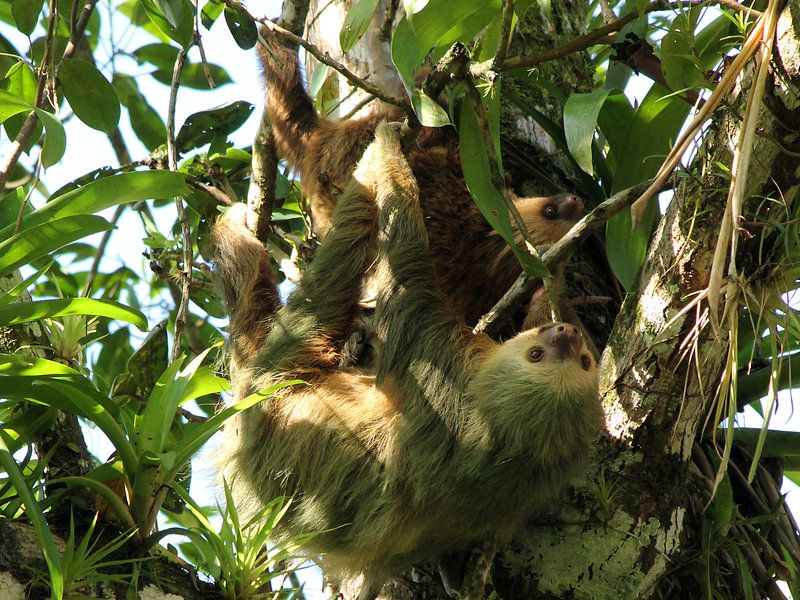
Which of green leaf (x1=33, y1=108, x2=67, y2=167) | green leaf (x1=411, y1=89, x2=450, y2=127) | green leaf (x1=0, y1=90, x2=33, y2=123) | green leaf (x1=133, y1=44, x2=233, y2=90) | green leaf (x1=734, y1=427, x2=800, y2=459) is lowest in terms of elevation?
green leaf (x1=734, y1=427, x2=800, y2=459)

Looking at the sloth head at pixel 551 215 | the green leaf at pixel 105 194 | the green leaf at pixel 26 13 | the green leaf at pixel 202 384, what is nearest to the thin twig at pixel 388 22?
the sloth head at pixel 551 215

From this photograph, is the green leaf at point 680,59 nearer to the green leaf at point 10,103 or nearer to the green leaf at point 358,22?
the green leaf at point 358,22

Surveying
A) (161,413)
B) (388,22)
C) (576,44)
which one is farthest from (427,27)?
(161,413)

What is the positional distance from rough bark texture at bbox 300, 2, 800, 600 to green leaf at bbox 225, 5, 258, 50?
159 centimetres

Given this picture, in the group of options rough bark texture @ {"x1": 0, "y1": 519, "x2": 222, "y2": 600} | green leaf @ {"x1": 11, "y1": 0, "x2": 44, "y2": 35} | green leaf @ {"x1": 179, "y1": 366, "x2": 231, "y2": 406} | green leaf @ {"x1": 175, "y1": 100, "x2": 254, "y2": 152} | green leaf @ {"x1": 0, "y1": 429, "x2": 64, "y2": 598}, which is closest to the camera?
green leaf @ {"x1": 0, "y1": 429, "x2": 64, "y2": 598}

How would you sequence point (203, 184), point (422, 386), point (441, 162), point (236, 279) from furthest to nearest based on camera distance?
point (203, 184) → point (441, 162) → point (236, 279) → point (422, 386)

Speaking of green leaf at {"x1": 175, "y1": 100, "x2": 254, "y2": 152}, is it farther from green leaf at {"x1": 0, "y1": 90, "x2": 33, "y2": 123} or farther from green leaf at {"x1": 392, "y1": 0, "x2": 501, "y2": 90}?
green leaf at {"x1": 392, "y1": 0, "x2": 501, "y2": 90}

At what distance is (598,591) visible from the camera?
3.27 meters

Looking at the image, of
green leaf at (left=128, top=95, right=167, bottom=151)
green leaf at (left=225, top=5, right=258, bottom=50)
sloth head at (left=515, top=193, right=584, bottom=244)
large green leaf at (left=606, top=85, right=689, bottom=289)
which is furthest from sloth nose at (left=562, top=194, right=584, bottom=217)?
green leaf at (left=128, top=95, right=167, bottom=151)

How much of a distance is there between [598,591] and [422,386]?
1096mm

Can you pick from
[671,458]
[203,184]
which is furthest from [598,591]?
[203,184]

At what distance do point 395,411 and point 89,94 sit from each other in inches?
86.8

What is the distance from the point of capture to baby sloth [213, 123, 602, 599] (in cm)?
344

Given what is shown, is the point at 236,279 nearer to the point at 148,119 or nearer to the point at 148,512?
the point at 148,512
